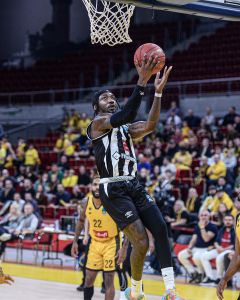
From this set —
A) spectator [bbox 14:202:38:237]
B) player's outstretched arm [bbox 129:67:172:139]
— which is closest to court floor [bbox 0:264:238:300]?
spectator [bbox 14:202:38:237]

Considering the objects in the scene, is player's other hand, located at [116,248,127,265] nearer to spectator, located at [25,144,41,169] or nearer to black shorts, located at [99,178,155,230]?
black shorts, located at [99,178,155,230]

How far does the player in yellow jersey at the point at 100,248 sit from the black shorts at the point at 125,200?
1973 mm

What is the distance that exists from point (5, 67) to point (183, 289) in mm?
21184

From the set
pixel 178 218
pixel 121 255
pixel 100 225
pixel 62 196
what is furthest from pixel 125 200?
pixel 62 196

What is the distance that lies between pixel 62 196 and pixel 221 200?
562 centimetres

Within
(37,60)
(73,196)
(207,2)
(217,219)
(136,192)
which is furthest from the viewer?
(37,60)

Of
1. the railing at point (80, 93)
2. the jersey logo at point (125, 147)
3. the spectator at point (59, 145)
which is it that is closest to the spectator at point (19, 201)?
the spectator at point (59, 145)

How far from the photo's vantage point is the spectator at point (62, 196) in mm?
18250

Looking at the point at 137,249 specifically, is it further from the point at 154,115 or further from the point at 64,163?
the point at 64,163

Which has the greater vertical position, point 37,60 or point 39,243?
point 37,60

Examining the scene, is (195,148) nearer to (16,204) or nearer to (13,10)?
(16,204)

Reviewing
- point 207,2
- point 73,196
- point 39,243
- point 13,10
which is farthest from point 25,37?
point 207,2

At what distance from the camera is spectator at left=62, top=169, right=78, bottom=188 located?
19334 mm

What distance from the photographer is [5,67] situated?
101ft
